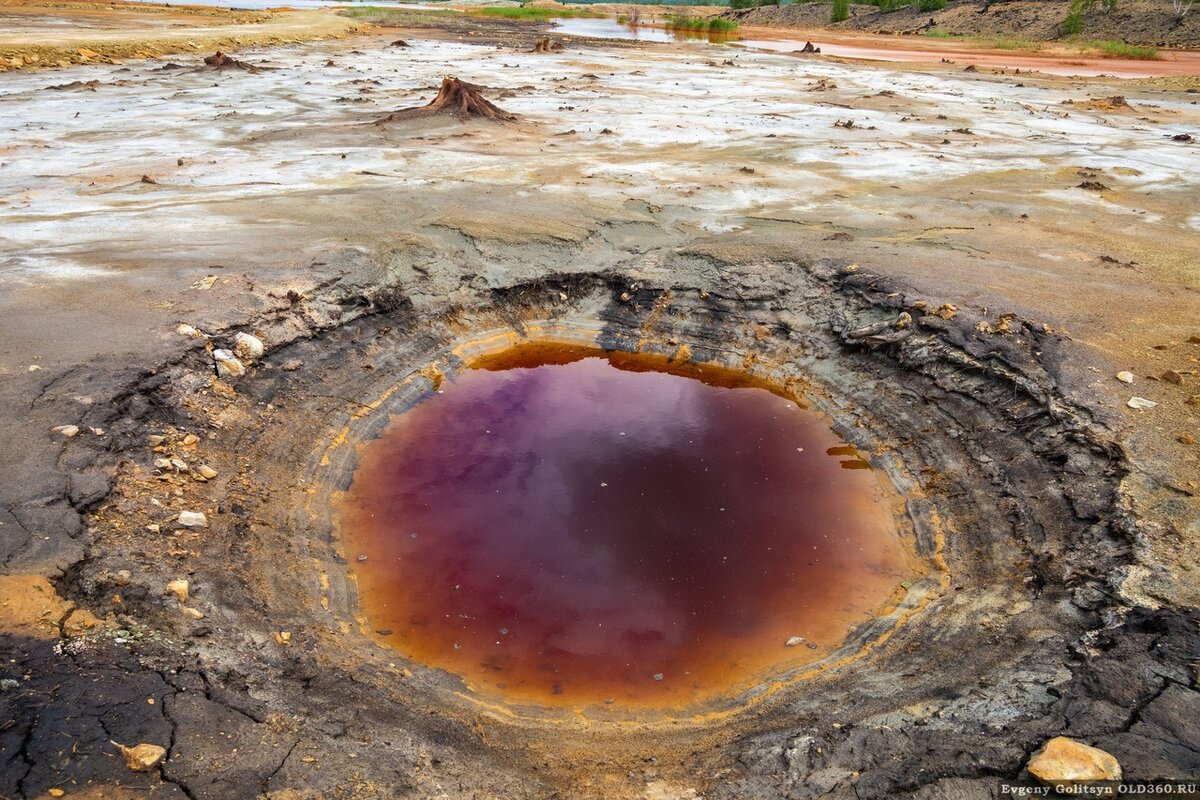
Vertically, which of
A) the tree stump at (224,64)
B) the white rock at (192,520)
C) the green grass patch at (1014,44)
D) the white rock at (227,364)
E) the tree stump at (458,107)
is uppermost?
the green grass patch at (1014,44)

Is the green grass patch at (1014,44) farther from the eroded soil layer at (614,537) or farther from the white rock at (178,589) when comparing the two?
the white rock at (178,589)

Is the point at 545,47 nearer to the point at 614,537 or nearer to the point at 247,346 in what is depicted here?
the point at 247,346

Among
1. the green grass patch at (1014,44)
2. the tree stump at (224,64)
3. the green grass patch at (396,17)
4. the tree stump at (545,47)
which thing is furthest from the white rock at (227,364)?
the green grass patch at (396,17)

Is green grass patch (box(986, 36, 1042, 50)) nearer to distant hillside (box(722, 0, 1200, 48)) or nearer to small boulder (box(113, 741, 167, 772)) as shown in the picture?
distant hillside (box(722, 0, 1200, 48))

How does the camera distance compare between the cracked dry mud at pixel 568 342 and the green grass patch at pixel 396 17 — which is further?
the green grass patch at pixel 396 17

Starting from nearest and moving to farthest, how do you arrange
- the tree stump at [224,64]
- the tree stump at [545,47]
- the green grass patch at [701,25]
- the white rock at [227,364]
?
the white rock at [227,364] → the tree stump at [224,64] → the tree stump at [545,47] → the green grass patch at [701,25]

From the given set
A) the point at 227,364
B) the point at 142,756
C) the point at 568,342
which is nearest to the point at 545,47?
the point at 568,342

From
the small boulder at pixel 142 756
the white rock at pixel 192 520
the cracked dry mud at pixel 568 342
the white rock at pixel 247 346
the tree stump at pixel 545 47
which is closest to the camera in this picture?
the small boulder at pixel 142 756
